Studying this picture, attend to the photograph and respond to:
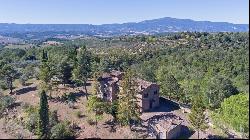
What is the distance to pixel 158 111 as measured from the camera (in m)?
66.8

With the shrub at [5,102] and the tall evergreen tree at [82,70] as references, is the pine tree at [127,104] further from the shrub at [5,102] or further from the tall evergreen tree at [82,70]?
the shrub at [5,102]

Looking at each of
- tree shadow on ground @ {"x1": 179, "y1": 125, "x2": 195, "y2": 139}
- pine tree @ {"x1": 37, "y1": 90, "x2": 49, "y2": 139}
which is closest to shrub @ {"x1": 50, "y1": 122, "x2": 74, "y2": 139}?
pine tree @ {"x1": 37, "y1": 90, "x2": 49, "y2": 139}

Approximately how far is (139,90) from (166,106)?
7463 millimetres

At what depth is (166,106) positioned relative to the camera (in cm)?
7044

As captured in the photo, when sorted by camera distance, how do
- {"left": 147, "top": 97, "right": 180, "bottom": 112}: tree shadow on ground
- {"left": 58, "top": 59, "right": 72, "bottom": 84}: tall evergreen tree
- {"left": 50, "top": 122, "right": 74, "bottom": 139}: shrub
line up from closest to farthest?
{"left": 50, "top": 122, "right": 74, "bottom": 139}: shrub → {"left": 147, "top": 97, "right": 180, "bottom": 112}: tree shadow on ground → {"left": 58, "top": 59, "right": 72, "bottom": 84}: tall evergreen tree

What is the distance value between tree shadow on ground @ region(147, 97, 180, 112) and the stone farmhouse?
112cm

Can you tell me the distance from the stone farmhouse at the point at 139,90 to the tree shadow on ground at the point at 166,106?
1.12 meters

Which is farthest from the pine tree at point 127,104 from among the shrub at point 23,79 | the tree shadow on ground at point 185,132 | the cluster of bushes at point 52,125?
the shrub at point 23,79

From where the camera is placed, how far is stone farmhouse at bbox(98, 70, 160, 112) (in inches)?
2616

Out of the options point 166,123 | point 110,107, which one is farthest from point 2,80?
point 166,123

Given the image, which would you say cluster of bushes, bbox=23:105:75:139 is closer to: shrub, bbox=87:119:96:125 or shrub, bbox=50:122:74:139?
shrub, bbox=50:122:74:139

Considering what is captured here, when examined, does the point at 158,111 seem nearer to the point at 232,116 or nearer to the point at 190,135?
the point at 190,135

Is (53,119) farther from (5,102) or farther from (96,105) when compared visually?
(5,102)

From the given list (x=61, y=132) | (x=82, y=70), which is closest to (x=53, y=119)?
(x=61, y=132)
